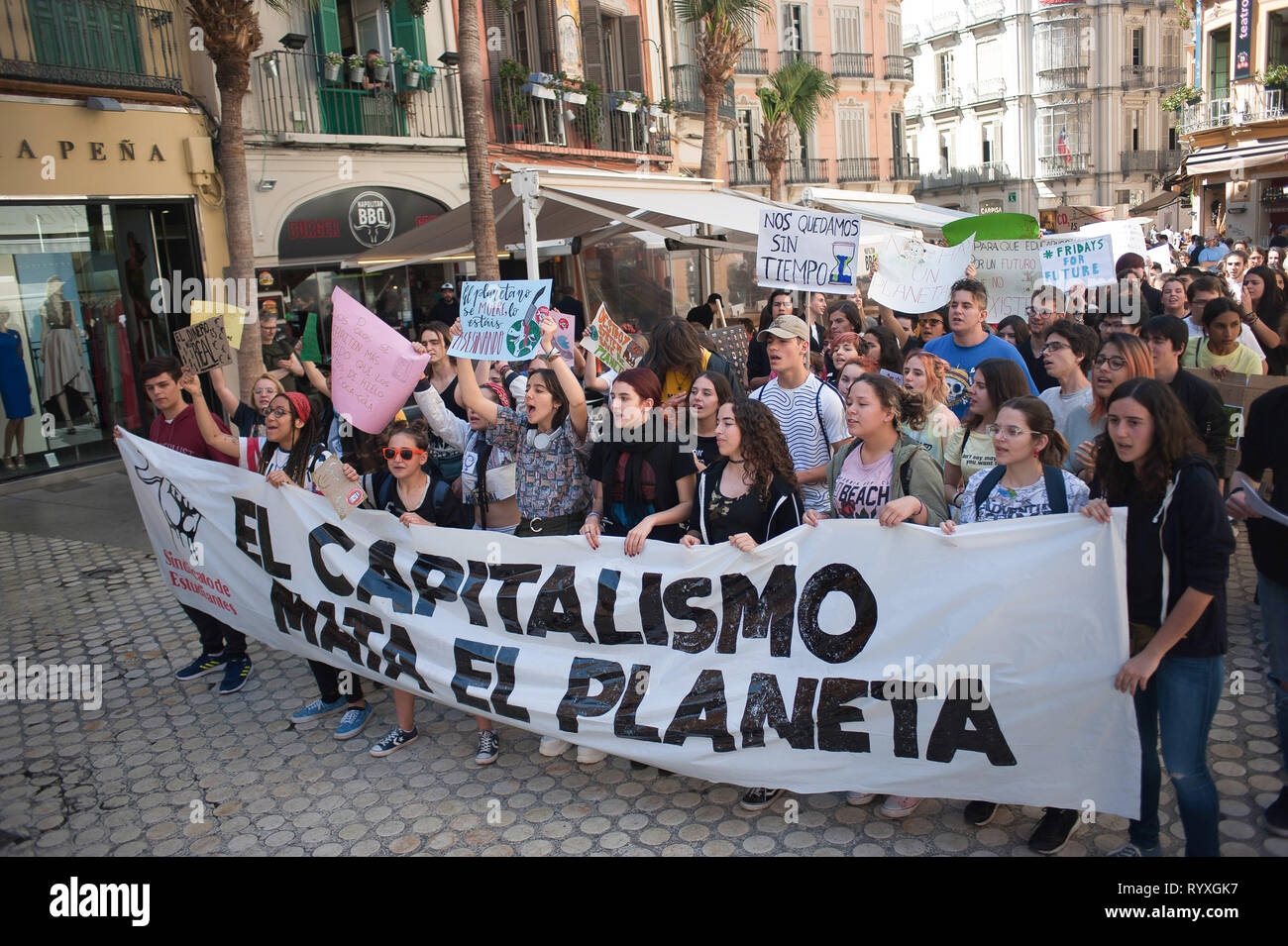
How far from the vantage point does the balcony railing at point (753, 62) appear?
37.2 metres

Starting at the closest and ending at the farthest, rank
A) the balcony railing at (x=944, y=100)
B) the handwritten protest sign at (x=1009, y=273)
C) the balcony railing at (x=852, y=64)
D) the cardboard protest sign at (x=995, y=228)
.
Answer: the handwritten protest sign at (x=1009, y=273) < the cardboard protest sign at (x=995, y=228) < the balcony railing at (x=852, y=64) < the balcony railing at (x=944, y=100)

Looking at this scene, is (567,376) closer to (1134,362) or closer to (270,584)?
(270,584)

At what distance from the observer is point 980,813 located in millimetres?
3840

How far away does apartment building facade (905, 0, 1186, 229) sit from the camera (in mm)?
51875

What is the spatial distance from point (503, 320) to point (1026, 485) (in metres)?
2.86

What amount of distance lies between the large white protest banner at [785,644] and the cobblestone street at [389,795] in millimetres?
236

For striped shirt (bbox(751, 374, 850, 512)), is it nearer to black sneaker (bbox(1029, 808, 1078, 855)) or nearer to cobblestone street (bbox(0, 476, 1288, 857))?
cobblestone street (bbox(0, 476, 1288, 857))

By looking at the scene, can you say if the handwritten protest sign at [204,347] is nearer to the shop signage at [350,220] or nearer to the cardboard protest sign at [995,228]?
the cardboard protest sign at [995,228]

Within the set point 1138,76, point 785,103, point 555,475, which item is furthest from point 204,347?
Answer: point 1138,76

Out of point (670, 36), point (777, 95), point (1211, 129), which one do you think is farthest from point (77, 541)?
point (1211, 129)

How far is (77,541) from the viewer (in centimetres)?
945

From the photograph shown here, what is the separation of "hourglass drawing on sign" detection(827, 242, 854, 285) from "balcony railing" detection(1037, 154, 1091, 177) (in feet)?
167

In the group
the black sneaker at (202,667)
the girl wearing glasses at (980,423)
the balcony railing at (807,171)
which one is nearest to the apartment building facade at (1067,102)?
the balcony railing at (807,171)

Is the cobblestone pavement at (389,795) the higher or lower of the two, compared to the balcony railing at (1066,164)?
lower
